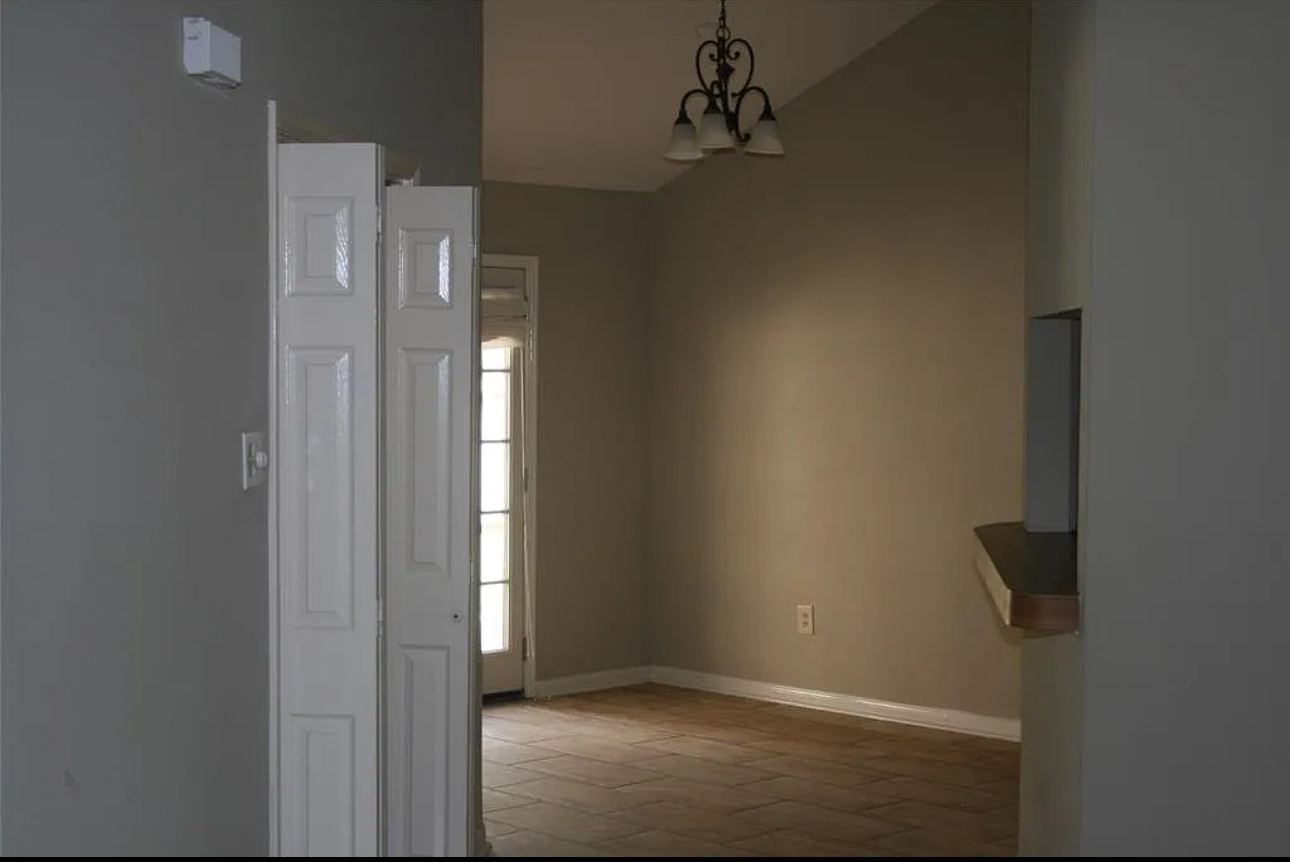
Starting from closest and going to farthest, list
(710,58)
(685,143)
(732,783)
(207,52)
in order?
1. (207,52)
2. (685,143)
3. (732,783)
4. (710,58)

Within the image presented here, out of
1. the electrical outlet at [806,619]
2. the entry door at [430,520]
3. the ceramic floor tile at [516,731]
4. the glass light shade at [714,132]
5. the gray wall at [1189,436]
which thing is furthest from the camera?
the electrical outlet at [806,619]

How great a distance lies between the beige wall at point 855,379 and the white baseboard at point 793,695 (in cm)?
5

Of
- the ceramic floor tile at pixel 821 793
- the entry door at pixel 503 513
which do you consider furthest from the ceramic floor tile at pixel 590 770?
the entry door at pixel 503 513

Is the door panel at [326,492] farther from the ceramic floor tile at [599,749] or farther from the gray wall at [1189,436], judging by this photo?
the ceramic floor tile at [599,749]

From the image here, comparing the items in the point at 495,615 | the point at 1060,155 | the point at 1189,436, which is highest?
the point at 1060,155

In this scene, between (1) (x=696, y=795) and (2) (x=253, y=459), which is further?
(1) (x=696, y=795)

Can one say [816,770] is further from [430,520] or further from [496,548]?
[430,520]

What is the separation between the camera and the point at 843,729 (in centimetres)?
677

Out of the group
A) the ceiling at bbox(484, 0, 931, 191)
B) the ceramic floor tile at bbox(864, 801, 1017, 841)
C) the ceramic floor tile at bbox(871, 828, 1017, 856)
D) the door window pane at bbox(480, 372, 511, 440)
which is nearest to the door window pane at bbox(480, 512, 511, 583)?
the door window pane at bbox(480, 372, 511, 440)

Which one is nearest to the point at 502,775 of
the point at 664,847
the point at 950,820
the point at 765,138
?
the point at 664,847

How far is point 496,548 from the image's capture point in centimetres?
743

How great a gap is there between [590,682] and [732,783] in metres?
1.92

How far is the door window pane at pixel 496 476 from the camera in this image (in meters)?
7.40

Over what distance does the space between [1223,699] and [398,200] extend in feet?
7.81
